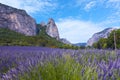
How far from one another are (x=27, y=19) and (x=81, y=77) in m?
148

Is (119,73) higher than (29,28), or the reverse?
(29,28)

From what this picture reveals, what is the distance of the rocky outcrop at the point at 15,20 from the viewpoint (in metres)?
133

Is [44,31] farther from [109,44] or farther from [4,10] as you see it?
[109,44]

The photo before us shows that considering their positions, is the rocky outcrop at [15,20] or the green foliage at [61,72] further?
the rocky outcrop at [15,20]

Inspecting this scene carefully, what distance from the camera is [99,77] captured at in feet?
6.16

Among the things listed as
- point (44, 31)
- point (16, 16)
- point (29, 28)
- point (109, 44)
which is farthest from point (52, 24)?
point (109, 44)

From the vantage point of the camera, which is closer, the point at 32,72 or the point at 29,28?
the point at 32,72

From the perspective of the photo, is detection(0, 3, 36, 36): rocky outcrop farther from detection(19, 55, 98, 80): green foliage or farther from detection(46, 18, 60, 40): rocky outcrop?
detection(19, 55, 98, 80): green foliage

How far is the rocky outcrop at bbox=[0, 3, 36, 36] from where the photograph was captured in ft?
437

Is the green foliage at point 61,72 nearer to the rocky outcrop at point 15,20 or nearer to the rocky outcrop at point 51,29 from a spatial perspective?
the rocky outcrop at point 15,20

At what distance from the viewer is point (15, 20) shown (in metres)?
138

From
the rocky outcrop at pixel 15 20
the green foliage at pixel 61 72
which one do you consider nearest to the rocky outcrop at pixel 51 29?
the rocky outcrop at pixel 15 20

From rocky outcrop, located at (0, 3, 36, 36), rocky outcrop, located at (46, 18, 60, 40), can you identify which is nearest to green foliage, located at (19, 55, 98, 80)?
rocky outcrop, located at (0, 3, 36, 36)

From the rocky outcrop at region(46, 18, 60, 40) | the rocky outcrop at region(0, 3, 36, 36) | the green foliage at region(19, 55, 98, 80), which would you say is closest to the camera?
the green foliage at region(19, 55, 98, 80)
